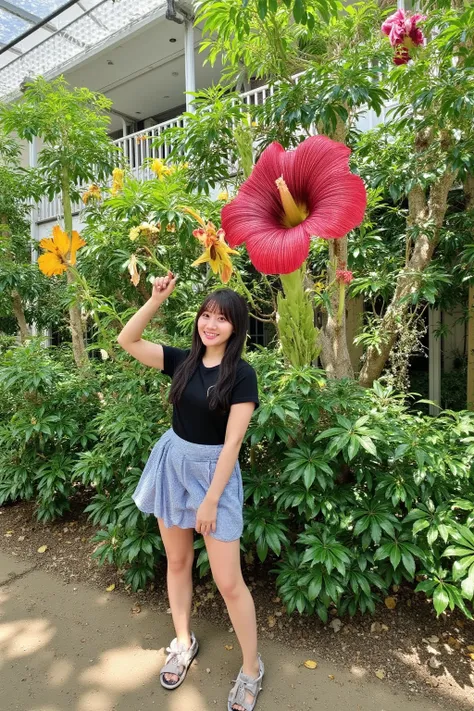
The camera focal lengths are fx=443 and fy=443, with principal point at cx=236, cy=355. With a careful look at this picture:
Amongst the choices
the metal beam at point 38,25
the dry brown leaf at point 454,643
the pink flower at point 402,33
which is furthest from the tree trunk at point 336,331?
the metal beam at point 38,25

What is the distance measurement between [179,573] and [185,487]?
42 centimetres

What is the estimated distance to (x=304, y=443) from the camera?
190cm

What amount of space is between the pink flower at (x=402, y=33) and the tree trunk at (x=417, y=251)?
2.29 feet

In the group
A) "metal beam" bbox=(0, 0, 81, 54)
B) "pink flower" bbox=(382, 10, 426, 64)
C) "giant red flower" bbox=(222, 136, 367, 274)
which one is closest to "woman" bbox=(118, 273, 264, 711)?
"giant red flower" bbox=(222, 136, 367, 274)

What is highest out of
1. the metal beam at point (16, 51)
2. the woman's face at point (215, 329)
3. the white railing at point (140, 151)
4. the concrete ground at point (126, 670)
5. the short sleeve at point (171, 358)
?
the metal beam at point (16, 51)

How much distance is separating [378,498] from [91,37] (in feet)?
24.7

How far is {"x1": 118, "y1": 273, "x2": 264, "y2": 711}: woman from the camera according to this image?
4.48 ft

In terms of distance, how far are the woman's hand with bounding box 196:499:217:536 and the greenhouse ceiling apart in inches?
251

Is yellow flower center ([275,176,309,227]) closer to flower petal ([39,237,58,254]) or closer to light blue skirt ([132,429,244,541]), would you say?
light blue skirt ([132,429,244,541])

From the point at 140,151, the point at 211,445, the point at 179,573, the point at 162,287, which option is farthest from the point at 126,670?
the point at 140,151

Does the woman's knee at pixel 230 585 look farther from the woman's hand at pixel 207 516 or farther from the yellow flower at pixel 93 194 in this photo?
the yellow flower at pixel 93 194

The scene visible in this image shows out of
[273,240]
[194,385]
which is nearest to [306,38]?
[273,240]

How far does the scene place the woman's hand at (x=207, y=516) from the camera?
1.37 m

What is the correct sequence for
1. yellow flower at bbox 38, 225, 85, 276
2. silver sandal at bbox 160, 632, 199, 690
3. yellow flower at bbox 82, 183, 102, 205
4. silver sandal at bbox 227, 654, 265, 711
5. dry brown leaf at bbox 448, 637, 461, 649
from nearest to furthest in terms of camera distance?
silver sandal at bbox 227, 654, 265, 711, silver sandal at bbox 160, 632, 199, 690, dry brown leaf at bbox 448, 637, 461, 649, yellow flower at bbox 38, 225, 85, 276, yellow flower at bbox 82, 183, 102, 205
